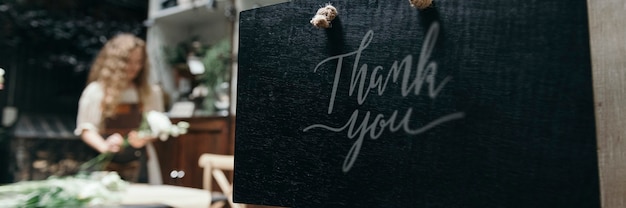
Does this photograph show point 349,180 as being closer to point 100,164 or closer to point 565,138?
point 565,138

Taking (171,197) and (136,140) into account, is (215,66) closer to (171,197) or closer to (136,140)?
(136,140)

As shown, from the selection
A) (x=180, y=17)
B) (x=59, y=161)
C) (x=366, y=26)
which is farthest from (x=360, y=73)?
(x=59, y=161)

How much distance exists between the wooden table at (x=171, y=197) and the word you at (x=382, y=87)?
81cm

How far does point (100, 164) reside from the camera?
153 centimetres

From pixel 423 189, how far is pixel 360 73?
0.38ft

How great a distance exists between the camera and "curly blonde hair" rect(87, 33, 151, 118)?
1.65 metres

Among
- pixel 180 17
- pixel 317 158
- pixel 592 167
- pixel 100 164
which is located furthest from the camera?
pixel 180 17

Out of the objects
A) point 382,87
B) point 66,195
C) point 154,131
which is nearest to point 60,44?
point 154,131

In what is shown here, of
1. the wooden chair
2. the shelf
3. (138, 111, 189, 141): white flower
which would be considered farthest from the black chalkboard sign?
the shelf

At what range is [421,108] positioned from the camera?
1.29ft

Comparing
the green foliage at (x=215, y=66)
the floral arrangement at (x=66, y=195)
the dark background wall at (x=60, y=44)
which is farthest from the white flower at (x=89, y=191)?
the dark background wall at (x=60, y=44)

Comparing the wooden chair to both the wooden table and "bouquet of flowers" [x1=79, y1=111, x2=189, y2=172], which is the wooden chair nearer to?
the wooden table

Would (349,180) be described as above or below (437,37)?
below

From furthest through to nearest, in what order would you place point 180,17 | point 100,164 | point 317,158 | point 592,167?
point 180,17
point 100,164
point 317,158
point 592,167
